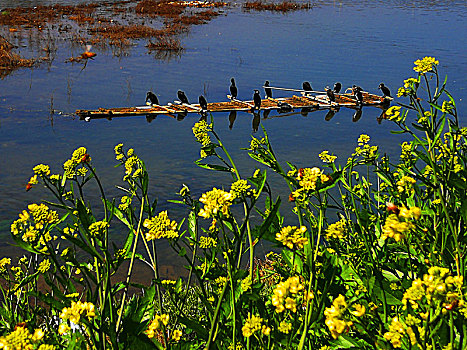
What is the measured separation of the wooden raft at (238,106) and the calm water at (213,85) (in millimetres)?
191

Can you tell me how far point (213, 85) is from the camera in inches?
611

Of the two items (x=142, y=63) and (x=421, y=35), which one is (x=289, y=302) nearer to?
(x=142, y=63)

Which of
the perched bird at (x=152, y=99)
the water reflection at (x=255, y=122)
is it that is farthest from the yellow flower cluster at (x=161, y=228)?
the perched bird at (x=152, y=99)

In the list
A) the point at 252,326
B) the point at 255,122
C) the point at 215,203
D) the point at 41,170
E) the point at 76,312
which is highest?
the point at 215,203

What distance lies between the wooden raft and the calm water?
19 centimetres

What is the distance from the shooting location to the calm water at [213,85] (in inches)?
383

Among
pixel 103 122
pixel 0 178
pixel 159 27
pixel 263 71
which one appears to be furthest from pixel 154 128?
pixel 159 27

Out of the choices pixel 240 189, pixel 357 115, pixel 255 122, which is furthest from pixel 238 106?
pixel 240 189

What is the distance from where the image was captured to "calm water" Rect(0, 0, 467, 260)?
383 inches

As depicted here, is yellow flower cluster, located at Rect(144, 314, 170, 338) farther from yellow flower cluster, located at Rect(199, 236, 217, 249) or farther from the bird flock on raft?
the bird flock on raft

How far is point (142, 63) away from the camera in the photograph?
18078 mm

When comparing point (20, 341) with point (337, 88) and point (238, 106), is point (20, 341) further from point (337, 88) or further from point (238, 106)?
point (337, 88)

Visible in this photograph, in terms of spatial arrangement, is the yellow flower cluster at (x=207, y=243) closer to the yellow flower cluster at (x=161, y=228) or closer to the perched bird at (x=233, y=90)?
the yellow flower cluster at (x=161, y=228)

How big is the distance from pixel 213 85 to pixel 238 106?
2.06 m
